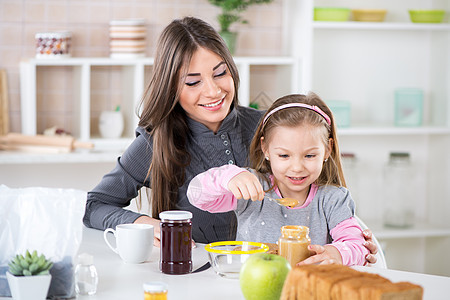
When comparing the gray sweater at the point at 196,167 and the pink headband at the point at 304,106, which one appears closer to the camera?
the pink headband at the point at 304,106

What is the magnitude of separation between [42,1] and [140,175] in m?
1.58

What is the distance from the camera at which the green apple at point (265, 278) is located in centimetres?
117

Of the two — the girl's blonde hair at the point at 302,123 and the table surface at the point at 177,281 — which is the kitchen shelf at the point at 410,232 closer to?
the girl's blonde hair at the point at 302,123

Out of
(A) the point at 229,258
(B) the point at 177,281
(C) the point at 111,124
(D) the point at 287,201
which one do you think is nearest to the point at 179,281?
(B) the point at 177,281

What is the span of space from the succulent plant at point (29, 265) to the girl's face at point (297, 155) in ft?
2.17

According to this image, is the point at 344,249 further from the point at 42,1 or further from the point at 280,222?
the point at 42,1

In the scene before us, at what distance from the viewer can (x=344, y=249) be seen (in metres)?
1.50

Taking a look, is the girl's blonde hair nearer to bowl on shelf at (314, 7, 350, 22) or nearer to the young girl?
the young girl

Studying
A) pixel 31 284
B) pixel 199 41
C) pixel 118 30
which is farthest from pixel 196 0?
pixel 31 284

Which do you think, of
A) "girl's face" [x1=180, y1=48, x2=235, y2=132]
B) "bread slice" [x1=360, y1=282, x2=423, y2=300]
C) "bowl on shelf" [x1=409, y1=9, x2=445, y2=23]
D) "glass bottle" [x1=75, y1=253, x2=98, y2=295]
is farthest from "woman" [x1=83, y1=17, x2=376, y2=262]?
"bowl on shelf" [x1=409, y1=9, x2=445, y2=23]

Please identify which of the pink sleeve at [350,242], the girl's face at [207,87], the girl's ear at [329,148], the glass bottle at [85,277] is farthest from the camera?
the girl's face at [207,87]

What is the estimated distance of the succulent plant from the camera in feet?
3.95

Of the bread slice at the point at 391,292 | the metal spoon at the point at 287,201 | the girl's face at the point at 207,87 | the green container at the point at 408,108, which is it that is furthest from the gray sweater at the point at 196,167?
the green container at the point at 408,108

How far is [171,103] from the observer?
1940 mm
